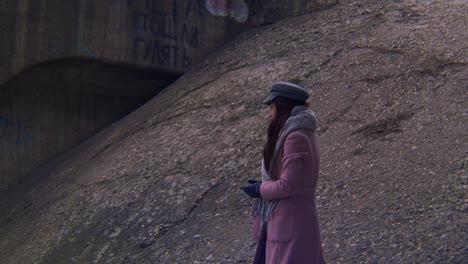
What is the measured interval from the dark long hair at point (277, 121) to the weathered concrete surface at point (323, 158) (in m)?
1.44

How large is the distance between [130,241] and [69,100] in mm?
4739

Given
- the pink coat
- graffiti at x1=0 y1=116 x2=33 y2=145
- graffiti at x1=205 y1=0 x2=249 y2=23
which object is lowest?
graffiti at x1=0 y1=116 x2=33 y2=145

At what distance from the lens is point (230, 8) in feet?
36.7

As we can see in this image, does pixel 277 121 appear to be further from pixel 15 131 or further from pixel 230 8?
pixel 230 8

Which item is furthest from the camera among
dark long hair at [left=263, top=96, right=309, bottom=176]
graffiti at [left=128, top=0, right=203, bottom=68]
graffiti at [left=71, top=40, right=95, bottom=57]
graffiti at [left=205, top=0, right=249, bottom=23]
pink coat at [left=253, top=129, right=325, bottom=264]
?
graffiti at [left=205, top=0, right=249, bottom=23]

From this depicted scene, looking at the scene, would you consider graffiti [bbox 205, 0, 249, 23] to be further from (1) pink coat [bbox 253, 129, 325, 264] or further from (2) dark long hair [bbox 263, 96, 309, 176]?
(1) pink coat [bbox 253, 129, 325, 264]

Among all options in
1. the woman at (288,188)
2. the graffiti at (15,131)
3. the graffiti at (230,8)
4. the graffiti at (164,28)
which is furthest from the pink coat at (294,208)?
the graffiti at (230,8)

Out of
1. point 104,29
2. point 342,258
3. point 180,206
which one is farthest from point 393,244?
point 104,29

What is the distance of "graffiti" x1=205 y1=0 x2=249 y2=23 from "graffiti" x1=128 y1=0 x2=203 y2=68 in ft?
0.65

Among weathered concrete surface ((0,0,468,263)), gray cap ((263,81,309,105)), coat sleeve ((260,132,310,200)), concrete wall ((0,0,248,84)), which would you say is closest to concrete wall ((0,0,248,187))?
concrete wall ((0,0,248,84))

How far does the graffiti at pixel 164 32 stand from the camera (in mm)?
10453

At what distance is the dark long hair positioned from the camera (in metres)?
3.86

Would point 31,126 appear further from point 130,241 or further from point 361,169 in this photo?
point 361,169

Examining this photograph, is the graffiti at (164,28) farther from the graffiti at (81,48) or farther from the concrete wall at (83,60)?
the graffiti at (81,48)
